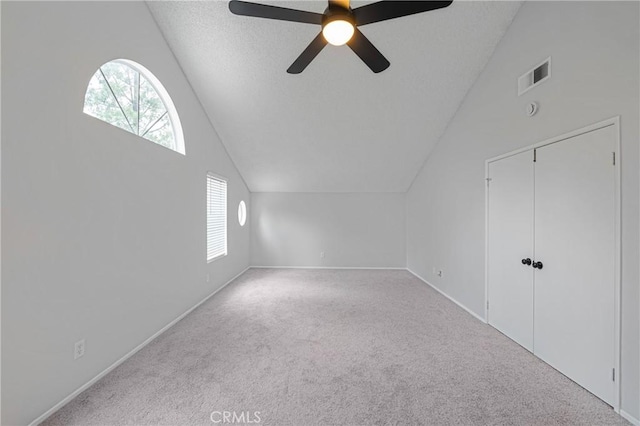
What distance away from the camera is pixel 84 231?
1936 millimetres

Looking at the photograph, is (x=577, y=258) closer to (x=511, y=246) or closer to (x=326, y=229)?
(x=511, y=246)

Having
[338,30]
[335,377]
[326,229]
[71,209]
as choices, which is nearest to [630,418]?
[335,377]

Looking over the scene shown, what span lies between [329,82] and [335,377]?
11.0 feet

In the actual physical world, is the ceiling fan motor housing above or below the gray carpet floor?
above

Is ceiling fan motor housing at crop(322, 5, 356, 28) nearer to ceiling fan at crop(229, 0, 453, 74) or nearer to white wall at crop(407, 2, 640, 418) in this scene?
ceiling fan at crop(229, 0, 453, 74)

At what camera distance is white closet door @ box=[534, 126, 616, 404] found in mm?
1822

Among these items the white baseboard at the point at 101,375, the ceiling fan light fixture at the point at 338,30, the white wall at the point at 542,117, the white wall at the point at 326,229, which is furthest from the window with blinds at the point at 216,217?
the white wall at the point at 542,117

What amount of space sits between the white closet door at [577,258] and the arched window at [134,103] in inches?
149

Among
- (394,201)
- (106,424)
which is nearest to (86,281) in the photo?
(106,424)

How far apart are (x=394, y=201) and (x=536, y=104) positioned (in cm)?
398

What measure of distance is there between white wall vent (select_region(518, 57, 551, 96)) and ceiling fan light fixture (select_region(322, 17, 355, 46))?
75.6 inches

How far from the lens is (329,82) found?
11.4 feet

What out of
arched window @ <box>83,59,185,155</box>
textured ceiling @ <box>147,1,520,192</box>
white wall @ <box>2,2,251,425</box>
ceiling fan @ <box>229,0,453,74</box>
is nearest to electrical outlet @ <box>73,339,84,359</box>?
white wall @ <box>2,2,251,425</box>

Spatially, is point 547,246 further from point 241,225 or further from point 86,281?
point 241,225
